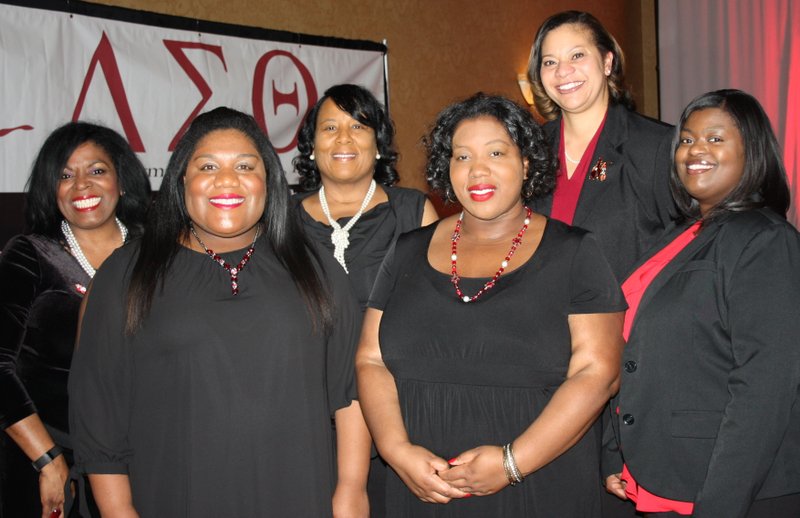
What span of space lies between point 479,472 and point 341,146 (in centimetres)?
146

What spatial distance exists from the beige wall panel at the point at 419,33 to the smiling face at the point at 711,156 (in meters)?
2.94

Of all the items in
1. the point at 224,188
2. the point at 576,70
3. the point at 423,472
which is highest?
the point at 576,70

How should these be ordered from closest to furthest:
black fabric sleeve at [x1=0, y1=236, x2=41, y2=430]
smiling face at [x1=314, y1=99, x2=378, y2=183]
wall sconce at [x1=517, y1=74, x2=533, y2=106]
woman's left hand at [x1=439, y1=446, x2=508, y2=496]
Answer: woman's left hand at [x1=439, y1=446, x2=508, y2=496] < black fabric sleeve at [x1=0, y1=236, x2=41, y2=430] < smiling face at [x1=314, y1=99, x2=378, y2=183] < wall sconce at [x1=517, y1=74, x2=533, y2=106]

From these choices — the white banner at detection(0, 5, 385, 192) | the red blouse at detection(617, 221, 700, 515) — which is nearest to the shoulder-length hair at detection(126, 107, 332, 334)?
the red blouse at detection(617, 221, 700, 515)

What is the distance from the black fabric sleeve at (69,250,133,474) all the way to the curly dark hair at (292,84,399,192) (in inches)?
50.8

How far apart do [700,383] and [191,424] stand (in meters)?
1.27

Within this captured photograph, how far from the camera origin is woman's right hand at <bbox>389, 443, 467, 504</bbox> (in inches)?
75.7

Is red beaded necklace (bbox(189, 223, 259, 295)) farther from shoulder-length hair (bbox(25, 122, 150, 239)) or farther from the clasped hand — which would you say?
shoulder-length hair (bbox(25, 122, 150, 239))

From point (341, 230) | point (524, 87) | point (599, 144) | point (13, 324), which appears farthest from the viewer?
point (524, 87)

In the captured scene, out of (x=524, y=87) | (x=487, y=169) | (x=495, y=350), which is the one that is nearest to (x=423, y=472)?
(x=495, y=350)

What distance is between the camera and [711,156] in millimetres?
2033

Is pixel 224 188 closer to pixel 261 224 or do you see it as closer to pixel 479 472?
pixel 261 224

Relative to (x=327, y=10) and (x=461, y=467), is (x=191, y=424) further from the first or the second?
(x=327, y=10)

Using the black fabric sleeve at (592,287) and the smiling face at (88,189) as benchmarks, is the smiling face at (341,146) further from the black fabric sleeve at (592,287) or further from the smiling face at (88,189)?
the black fabric sleeve at (592,287)
